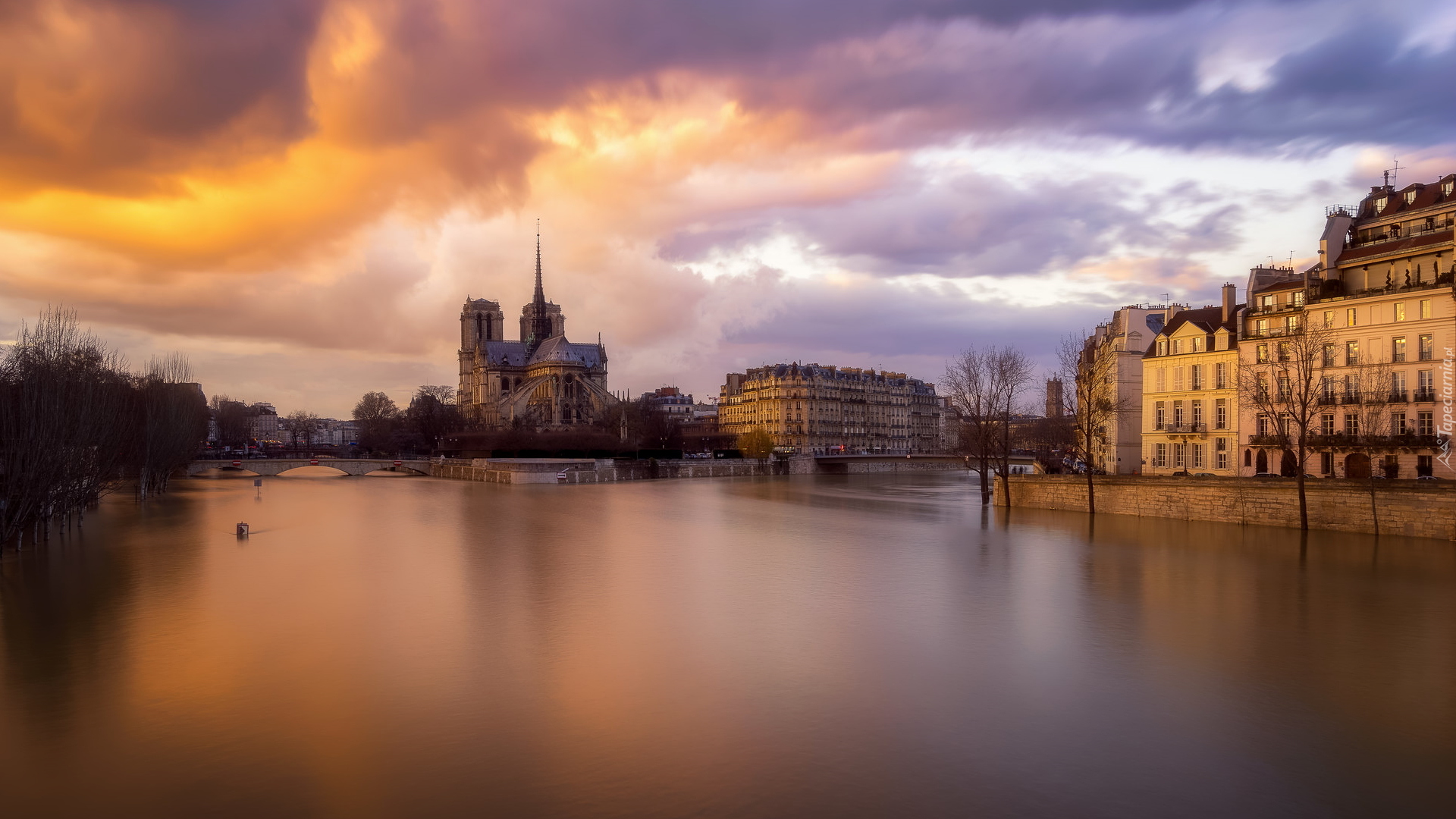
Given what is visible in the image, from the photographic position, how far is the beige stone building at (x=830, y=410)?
112938mm

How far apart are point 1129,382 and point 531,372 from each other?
324ft

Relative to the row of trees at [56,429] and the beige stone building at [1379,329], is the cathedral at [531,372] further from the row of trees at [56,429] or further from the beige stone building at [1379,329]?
the beige stone building at [1379,329]

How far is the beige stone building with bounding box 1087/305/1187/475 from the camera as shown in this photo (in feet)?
143

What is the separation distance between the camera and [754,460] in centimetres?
8594

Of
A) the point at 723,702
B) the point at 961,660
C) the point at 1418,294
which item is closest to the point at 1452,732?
the point at 961,660

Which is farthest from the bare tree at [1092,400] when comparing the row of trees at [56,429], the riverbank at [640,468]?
the row of trees at [56,429]

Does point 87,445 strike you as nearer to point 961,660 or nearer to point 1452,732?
point 961,660

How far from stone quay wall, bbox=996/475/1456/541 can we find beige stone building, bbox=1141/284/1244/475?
5.33m

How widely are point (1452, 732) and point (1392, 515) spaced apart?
19.3 metres

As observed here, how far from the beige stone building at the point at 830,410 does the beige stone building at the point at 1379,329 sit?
71541 mm

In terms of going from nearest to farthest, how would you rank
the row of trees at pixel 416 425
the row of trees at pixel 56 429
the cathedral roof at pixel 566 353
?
the row of trees at pixel 56 429
the row of trees at pixel 416 425
the cathedral roof at pixel 566 353

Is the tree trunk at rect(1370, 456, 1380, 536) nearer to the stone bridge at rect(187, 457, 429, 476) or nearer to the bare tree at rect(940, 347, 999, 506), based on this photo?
the bare tree at rect(940, 347, 999, 506)

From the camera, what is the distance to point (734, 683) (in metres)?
12.1

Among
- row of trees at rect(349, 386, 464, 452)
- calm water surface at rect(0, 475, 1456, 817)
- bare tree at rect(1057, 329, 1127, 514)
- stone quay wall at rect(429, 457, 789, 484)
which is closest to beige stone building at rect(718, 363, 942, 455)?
stone quay wall at rect(429, 457, 789, 484)
